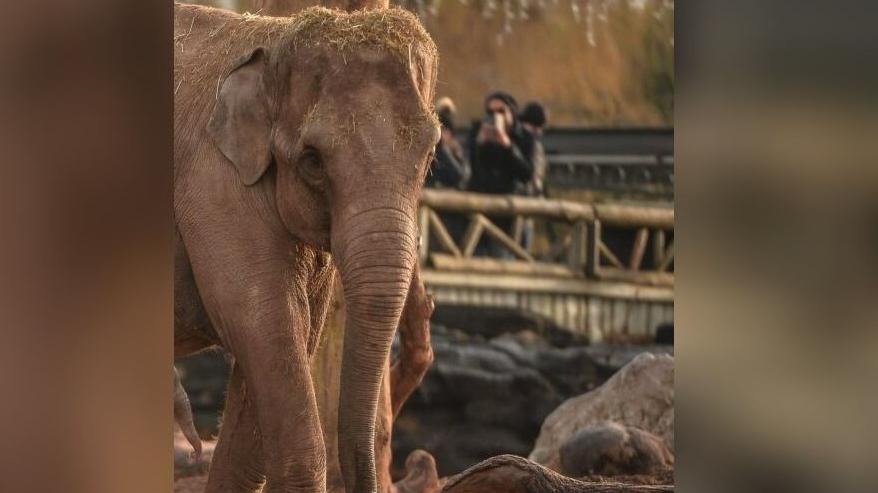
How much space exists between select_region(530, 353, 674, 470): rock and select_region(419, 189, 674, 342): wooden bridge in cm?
16

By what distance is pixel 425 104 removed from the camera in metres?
4.15

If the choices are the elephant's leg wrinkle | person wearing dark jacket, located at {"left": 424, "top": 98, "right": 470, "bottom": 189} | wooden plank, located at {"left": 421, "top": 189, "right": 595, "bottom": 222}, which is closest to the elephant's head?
the elephant's leg wrinkle

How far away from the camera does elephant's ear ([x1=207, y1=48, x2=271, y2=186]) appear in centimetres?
428

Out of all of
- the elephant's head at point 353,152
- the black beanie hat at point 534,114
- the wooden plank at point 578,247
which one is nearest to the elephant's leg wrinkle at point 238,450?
the elephant's head at point 353,152

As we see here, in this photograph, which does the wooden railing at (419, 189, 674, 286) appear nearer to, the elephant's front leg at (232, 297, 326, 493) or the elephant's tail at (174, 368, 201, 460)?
the elephant's tail at (174, 368, 201, 460)

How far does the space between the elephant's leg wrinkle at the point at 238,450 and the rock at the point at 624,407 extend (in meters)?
1.16

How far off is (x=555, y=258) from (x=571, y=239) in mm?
93

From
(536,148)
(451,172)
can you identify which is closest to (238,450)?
(451,172)
